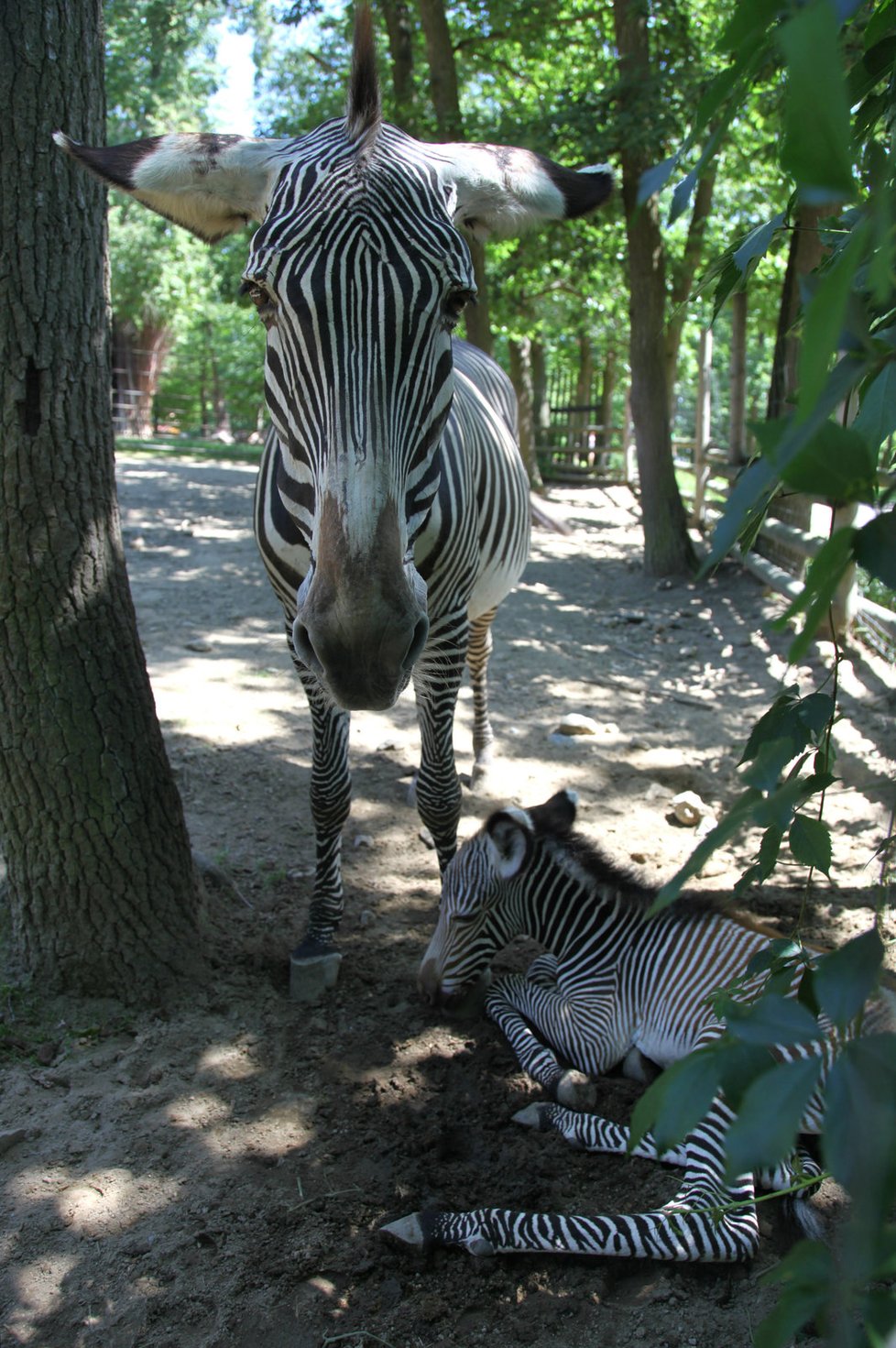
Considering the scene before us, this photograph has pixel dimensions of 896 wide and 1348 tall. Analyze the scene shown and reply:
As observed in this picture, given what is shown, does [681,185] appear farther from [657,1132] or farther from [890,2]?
[657,1132]

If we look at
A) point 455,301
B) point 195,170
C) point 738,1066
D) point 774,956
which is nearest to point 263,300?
point 455,301

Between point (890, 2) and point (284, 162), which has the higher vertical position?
point (284, 162)

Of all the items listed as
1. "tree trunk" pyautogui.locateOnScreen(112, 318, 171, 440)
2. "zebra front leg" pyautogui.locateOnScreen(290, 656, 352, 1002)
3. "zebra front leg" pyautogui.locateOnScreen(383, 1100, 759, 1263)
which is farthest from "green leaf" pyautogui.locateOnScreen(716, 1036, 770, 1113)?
"tree trunk" pyautogui.locateOnScreen(112, 318, 171, 440)

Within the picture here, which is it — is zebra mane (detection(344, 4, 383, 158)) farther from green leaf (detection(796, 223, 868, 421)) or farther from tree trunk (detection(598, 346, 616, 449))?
tree trunk (detection(598, 346, 616, 449))

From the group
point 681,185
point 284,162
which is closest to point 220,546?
point 284,162

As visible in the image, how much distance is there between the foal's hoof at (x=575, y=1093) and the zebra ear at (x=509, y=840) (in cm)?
70

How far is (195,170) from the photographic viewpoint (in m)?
2.84

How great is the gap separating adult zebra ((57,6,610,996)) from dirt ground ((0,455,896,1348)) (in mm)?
439

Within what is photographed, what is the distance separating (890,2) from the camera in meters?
1.22

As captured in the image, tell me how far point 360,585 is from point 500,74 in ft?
56.8

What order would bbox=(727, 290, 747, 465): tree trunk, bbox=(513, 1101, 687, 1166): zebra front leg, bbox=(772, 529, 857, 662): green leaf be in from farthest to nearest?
bbox=(727, 290, 747, 465): tree trunk, bbox=(513, 1101, 687, 1166): zebra front leg, bbox=(772, 529, 857, 662): green leaf

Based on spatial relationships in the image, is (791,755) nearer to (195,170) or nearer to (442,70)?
(195,170)

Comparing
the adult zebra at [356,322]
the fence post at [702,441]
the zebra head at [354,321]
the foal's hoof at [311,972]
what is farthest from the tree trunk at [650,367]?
the foal's hoof at [311,972]

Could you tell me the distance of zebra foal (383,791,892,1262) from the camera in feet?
7.93
